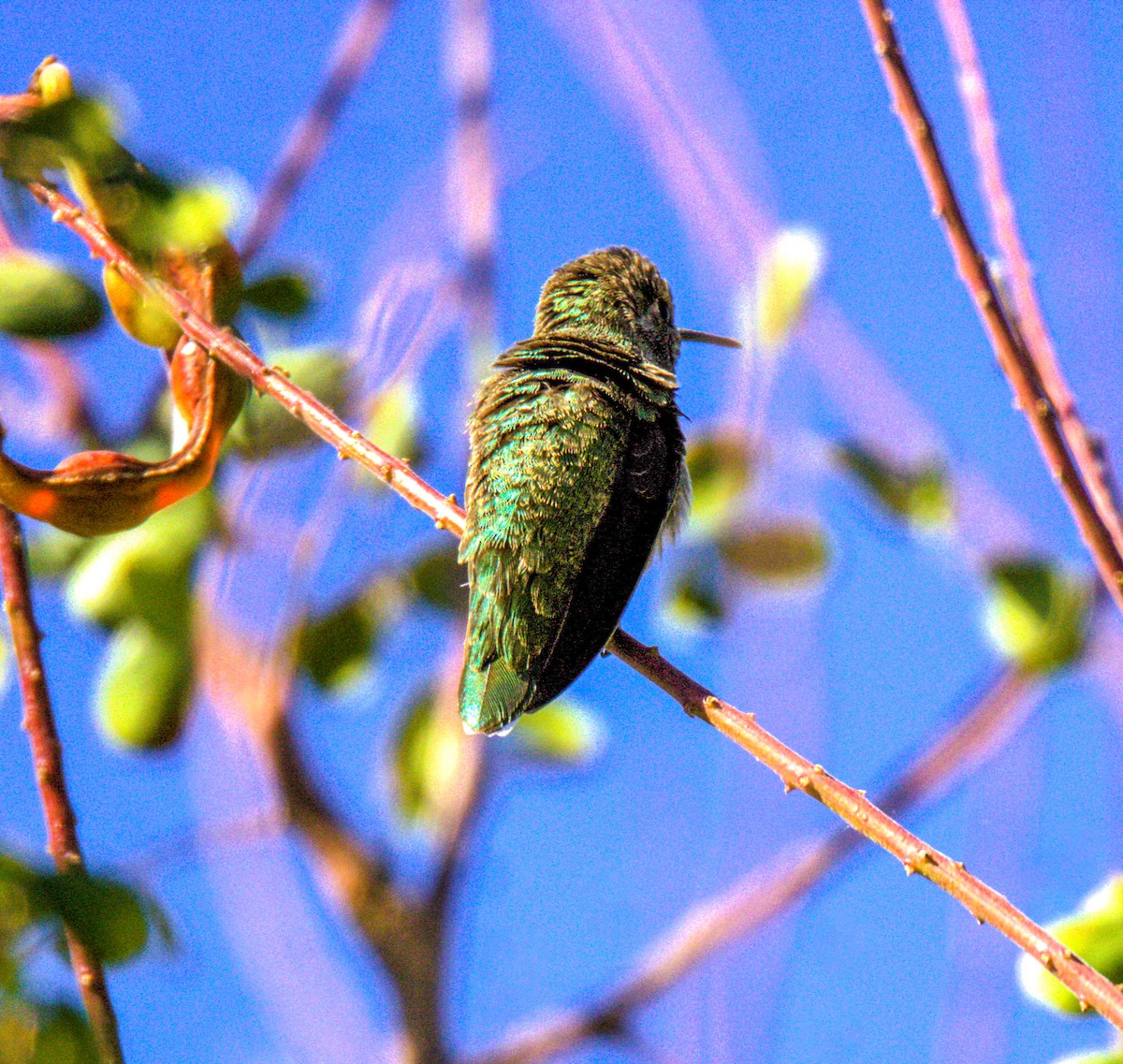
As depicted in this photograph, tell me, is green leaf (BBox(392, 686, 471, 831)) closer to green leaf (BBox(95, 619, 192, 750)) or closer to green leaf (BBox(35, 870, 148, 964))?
green leaf (BBox(95, 619, 192, 750))

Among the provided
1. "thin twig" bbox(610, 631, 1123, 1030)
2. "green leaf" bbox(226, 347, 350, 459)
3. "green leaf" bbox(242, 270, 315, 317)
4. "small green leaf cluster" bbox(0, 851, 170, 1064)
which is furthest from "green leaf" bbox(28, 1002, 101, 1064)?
"green leaf" bbox(226, 347, 350, 459)

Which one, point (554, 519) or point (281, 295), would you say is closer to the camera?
point (281, 295)

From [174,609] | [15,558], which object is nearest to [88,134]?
[15,558]

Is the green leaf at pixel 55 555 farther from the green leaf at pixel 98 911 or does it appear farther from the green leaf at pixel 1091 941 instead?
the green leaf at pixel 1091 941

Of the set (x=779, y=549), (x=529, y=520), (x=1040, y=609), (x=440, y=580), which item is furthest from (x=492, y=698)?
(x=1040, y=609)

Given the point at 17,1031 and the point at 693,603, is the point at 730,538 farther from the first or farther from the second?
the point at 17,1031
